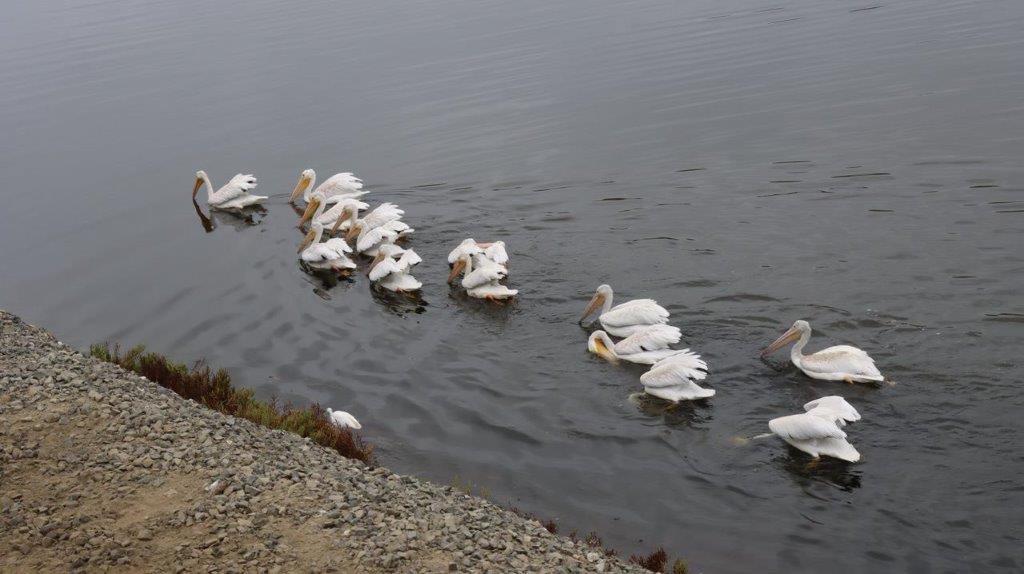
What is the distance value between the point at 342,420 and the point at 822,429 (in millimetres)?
5306

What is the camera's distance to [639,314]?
502 inches

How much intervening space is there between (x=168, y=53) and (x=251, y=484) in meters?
31.7

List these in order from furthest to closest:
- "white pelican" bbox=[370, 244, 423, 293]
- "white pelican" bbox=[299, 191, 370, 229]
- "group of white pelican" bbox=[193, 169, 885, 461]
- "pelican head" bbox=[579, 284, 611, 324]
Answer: "white pelican" bbox=[299, 191, 370, 229] → "white pelican" bbox=[370, 244, 423, 293] → "pelican head" bbox=[579, 284, 611, 324] → "group of white pelican" bbox=[193, 169, 885, 461]

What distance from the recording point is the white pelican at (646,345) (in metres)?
12.2

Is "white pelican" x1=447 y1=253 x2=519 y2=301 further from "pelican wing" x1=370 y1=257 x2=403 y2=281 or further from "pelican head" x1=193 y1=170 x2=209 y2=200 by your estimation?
"pelican head" x1=193 y1=170 x2=209 y2=200

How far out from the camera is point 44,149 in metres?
26.8

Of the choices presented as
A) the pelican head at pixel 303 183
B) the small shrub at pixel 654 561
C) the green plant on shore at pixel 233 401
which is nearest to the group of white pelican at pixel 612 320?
the green plant on shore at pixel 233 401

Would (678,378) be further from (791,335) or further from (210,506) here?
(210,506)

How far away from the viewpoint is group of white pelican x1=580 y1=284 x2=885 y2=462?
9.84m

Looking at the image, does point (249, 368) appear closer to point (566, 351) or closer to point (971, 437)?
point (566, 351)

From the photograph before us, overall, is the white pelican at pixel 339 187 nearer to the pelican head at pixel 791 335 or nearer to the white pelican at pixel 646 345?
the white pelican at pixel 646 345

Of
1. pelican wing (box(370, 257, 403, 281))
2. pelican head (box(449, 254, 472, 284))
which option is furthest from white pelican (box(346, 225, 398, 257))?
pelican head (box(449, 254, 472, 284))

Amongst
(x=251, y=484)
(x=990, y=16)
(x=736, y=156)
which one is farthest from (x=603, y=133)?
(x=251, y=484)

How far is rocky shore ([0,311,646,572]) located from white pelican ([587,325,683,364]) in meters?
3.77
